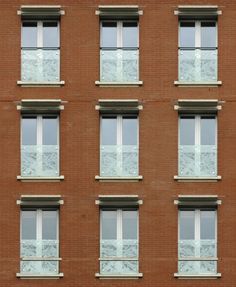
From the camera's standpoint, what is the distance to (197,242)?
3641 cm

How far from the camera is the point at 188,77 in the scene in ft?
122

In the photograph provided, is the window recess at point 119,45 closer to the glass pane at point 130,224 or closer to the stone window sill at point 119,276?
the glass pane at point 130,224

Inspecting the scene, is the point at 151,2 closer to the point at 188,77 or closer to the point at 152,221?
the point at 188,77

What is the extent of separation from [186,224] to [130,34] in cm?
612

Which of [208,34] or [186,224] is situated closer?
[186,224]

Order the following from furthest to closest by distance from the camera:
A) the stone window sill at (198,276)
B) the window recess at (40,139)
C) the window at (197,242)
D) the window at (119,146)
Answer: the window at (119,146) → the window recess at (40,139) → the window at (197,242) → the stone window sill at (198,276)

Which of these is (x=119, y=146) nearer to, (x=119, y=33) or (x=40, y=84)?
(x=40, y=84)

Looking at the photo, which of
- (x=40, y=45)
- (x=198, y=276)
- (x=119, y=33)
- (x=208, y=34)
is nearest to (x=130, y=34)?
(x=119, y=33)

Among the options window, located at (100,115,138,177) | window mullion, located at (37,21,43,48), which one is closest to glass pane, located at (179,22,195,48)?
window, located at (100,115,138,177)

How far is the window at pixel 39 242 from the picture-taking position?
36281 mm

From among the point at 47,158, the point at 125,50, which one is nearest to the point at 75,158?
the point at 47,158

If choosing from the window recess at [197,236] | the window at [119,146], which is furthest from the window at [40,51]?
the window recess at [197,236]

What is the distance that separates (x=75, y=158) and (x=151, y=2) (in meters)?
5.36

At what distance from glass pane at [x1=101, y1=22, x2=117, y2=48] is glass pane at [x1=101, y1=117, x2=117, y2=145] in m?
2.34
